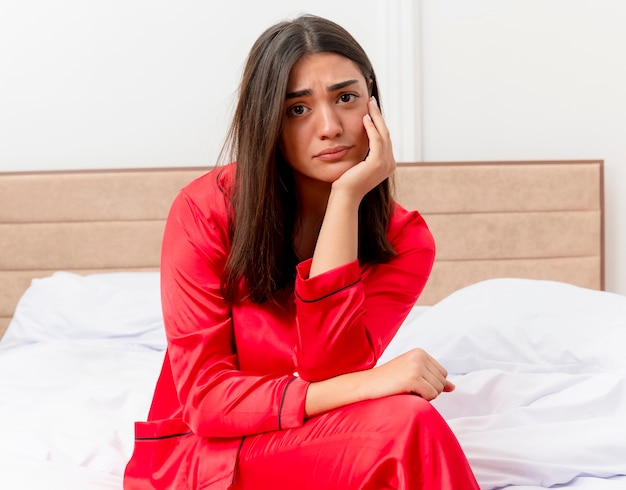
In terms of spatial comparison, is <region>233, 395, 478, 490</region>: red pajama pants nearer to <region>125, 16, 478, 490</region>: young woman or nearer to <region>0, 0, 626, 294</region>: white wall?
<region>125, 16, 478, 490</region>: young woman

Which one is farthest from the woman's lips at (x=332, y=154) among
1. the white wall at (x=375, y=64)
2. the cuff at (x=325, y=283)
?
the white wall at (x=375, y=64)

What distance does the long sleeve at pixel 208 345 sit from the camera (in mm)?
1285

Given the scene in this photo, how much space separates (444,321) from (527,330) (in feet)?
0.83

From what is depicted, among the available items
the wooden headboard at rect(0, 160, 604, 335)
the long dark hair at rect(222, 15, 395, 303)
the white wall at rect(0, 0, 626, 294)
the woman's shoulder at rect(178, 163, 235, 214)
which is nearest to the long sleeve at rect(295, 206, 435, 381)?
the long dark hair at rect(222, 15, 395, 303)

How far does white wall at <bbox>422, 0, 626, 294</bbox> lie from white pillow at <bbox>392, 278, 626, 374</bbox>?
84 centimetres

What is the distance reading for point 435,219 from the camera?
292cm

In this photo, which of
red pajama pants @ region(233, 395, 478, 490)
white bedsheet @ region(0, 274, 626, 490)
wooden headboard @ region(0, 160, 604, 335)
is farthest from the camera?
Answer: wooden headboard @ region(0, 160, 604, 335)

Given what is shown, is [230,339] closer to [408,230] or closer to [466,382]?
[408,230]

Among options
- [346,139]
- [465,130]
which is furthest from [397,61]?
[346,139]

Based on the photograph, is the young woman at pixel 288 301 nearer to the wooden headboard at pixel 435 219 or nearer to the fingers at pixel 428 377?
the fingers at pixel 428 377

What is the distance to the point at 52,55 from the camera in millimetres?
2941

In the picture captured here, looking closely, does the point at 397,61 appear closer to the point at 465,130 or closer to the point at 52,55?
the point at 465,130

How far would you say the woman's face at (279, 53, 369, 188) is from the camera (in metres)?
1.40

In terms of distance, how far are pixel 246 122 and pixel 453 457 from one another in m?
0.68
